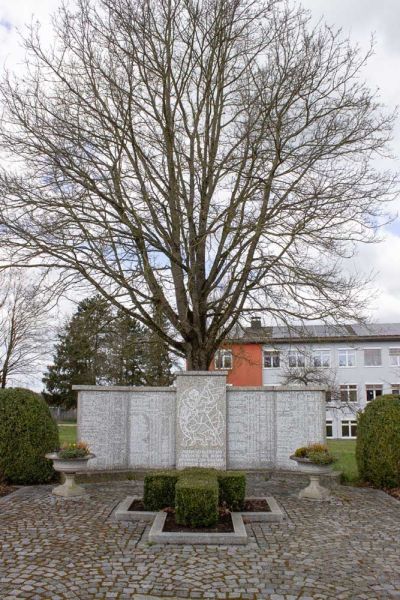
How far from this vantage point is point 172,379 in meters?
31.5

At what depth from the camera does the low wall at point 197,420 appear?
11859 mm

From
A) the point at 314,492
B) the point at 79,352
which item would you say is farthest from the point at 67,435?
the point at 314,492

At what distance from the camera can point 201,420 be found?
11.7 meters

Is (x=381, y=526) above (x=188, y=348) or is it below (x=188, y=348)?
below

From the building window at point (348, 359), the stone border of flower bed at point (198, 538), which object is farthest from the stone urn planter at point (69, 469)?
the building window at point (348, 359)

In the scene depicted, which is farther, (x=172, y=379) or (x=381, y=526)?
(x=172, y=379)

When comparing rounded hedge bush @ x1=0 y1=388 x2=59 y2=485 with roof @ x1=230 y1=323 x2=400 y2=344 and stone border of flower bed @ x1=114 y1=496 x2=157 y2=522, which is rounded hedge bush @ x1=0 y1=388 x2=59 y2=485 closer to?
stone border of flower bed @ x1=114 y1=496 x2=157 y2=522

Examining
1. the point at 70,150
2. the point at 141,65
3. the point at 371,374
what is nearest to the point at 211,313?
the point at 70,150

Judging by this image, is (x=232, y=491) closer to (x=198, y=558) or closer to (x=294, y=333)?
(x=198, y=558)

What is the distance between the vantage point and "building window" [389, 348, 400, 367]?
4469cm

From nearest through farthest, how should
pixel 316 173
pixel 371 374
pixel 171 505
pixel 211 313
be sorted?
pixel 171 505 < pixel 316 173 < pixel 211 313 < pixel 371 374

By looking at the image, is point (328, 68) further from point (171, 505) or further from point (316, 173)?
point (171, 505)

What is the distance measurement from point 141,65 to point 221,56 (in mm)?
2016

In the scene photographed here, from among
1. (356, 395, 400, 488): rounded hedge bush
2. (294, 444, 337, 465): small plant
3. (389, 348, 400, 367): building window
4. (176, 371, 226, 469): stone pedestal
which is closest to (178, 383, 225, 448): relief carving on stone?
(176, 371, 226, 469): stone pedestal
